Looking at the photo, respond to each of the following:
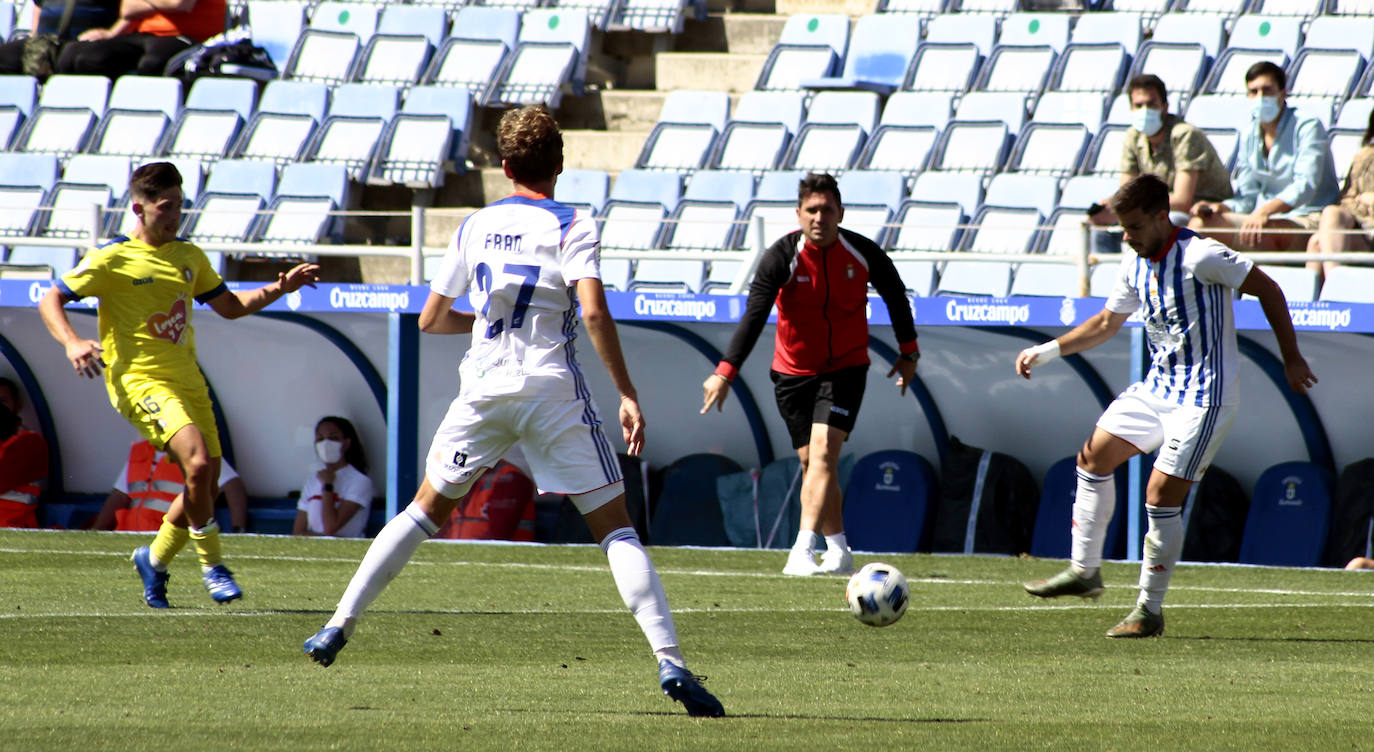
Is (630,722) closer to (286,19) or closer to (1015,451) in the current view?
(1015,451)

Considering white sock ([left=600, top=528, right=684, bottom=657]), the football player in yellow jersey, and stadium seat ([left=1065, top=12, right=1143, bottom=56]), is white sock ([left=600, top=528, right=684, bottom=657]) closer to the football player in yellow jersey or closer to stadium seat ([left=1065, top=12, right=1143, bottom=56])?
the football player in yellow jersey

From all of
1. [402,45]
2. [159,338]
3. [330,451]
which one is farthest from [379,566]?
[402,45]

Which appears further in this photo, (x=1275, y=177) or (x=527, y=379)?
(x=1275, y=177)

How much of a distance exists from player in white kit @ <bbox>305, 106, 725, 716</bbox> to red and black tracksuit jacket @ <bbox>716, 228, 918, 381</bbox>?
3959mm

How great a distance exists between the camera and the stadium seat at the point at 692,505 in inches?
484

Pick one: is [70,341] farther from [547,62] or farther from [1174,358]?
[547,62]

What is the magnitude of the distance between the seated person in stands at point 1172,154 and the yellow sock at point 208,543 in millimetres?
5948

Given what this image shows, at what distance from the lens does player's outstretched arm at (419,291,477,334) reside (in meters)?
5.54

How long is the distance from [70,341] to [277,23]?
42.3 ft

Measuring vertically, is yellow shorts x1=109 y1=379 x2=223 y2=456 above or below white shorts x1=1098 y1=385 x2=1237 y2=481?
below

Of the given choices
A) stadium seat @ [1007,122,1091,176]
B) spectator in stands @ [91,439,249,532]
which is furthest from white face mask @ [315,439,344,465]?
stadium seat @ [1007,122,1091,176]

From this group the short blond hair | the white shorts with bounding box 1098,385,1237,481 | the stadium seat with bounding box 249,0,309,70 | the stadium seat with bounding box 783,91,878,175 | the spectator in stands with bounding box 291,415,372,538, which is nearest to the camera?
the short blond hair

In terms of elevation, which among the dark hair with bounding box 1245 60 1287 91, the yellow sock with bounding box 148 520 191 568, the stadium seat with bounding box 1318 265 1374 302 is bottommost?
the yellow sock with bounding box 148 520 191 568

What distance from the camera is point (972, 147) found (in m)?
14.8
